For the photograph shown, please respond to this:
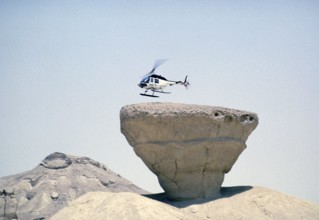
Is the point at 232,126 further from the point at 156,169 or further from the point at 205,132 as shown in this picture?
the point at 156,169

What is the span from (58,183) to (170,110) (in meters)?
46.1

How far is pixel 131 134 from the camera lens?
18.3 meters

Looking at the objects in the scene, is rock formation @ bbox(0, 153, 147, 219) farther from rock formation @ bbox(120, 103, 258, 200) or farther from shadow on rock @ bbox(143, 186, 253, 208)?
rock formation @ bbox(120, 103, 258, 200)

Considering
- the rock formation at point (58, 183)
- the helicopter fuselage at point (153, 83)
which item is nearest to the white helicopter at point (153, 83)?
the helicopter fuselage at point (153, 83)

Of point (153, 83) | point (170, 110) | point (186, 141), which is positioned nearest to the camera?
point (170, 110)

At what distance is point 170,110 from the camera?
1750cm

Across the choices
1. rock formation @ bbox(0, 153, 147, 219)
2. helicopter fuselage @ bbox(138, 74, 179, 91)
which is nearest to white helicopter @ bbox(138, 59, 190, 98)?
helicopter fuselage @ bbox(138, 74, 179, 91)

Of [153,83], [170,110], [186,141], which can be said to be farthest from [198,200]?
[153,83]

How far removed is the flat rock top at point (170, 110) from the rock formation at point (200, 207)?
254cm

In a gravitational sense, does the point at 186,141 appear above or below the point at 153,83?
below

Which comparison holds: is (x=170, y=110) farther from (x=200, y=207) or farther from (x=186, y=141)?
(x=200, y=207)

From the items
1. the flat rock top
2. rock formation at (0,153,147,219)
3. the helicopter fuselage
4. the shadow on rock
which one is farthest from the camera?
rock formation at (0,153,147,219)

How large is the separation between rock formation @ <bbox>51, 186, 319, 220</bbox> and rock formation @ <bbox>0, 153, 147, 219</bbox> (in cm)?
3931

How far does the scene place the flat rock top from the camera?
17453 mm
